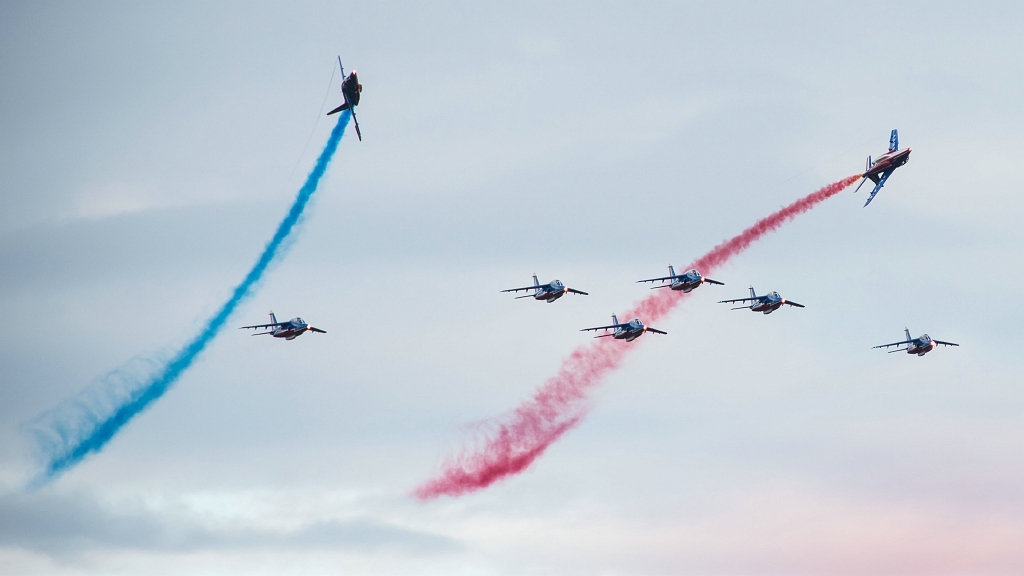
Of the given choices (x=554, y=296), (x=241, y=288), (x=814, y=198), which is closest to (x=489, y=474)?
(x=554, y=296)

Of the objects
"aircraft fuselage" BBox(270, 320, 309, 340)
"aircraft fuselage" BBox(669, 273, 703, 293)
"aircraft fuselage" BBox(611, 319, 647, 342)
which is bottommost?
"aircraft fuselage" BBox(270, 320, 309, 340)

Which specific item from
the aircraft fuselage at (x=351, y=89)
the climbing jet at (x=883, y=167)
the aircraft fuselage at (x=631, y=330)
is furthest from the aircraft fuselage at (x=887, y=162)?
the aircraft fuselage at (x=351, y=89)

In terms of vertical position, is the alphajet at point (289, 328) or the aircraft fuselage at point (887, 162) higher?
the aircraft fuselage at point (887, 162)

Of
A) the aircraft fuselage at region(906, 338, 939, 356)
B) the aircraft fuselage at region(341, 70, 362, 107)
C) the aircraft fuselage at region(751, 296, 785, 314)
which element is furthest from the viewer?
the aircraft fuselage at region(906, 338, 939, 356)

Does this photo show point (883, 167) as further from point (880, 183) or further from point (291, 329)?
point (291, 329)

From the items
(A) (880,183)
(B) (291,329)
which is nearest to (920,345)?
(A) (880,183)

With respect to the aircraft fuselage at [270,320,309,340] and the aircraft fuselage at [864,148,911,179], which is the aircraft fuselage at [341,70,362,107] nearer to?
the aircraft fuselage at [270,320,309,340]

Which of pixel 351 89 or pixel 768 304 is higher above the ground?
pixel 351 89

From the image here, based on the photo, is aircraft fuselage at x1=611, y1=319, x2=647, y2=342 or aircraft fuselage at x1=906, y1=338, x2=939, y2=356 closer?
aircraft fuselage at x1=611, y1=319, x2=647, y2=342

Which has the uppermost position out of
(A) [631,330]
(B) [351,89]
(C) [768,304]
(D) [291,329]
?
(B) [351,89]

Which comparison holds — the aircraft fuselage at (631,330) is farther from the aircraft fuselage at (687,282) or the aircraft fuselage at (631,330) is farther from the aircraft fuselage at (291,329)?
the aircraft fuselage at (291,329)

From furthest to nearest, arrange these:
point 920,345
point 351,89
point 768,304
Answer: point 920,345 → point 768,304 → point 351,89

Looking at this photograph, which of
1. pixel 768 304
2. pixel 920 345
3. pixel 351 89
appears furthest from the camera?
pixel 920 345

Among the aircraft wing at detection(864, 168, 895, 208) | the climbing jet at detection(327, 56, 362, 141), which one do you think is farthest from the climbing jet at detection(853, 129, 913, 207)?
the climbing jet at detection(327, 56, 362, 141)
